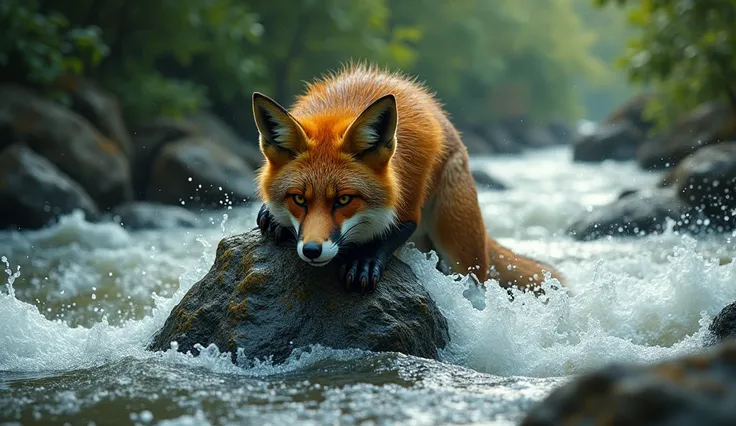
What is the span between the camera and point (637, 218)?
1026 cm

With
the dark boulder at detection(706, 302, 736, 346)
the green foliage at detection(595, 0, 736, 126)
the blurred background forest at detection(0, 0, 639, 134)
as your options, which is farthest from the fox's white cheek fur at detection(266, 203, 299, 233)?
the green foliage at detection(595, 0, 736, 126)

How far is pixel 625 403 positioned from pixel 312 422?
1296mm

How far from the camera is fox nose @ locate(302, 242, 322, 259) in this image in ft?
12.1

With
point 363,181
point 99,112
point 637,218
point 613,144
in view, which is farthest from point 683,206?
point 613,144

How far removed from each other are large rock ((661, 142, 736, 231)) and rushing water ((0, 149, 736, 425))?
1614 millimetres

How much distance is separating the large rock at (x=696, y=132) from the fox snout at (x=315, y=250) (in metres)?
13.2

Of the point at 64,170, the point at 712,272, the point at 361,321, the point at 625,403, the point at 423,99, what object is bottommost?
the point at 625,403

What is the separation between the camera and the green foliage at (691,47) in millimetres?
14266

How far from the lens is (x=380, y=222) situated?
427 cm

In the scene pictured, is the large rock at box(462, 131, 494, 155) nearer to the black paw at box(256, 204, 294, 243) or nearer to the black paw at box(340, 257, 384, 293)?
the black paw at box(256, 204, 294, 243)

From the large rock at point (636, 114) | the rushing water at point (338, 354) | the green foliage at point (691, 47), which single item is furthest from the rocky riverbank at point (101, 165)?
the large rock at point (636, 114)

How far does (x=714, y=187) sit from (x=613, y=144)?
1484 centimetres

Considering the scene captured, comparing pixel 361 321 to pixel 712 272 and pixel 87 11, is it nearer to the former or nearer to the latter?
pixel 712 272

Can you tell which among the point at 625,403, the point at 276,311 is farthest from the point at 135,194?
the point at 625,403
